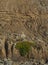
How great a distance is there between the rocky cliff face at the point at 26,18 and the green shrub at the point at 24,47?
68.6 inches

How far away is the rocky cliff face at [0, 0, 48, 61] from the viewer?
127ft

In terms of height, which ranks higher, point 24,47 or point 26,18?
point 26,18

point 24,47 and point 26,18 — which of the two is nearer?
point 24,47

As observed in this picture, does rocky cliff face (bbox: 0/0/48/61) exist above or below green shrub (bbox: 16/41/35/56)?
above

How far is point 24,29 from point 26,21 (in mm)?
1038

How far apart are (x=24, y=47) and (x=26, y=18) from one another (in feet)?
16.4

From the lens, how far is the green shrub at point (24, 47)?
117 feet

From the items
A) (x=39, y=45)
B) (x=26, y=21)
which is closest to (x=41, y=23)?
(x=26, y=21)

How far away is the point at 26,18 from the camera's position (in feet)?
133

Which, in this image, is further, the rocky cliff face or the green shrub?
the rocky cliff face

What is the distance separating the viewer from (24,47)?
36375 millimetres

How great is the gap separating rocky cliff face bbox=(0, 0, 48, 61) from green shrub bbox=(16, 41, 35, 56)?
5.72ft

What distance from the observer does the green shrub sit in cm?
3581

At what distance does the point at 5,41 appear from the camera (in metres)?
35.9
